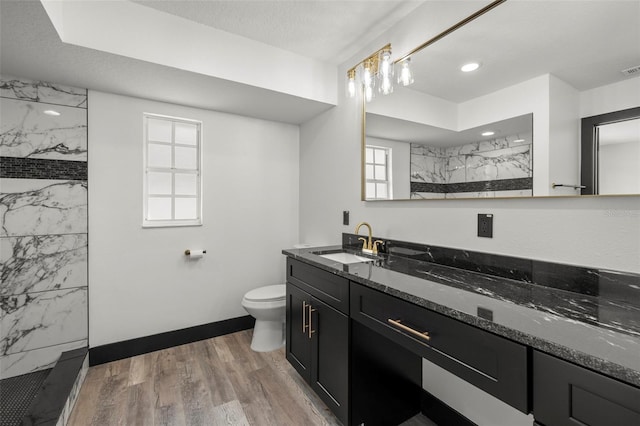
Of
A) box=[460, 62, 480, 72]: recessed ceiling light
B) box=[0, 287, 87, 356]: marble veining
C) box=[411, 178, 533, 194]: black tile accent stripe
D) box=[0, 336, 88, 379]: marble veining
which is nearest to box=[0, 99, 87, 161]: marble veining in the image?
box=[0, 287, 87, 356]: marble veining

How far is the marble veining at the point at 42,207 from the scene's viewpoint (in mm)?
2047

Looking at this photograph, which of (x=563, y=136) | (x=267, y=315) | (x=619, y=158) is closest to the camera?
(x=619, y=158)

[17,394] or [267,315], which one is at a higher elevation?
[267,315]

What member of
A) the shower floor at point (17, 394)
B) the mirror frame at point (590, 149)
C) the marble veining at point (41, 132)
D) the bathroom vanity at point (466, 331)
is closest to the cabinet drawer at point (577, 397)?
the bathroom vanity at point (466, 331)

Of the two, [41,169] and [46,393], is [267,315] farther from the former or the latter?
[41,169]

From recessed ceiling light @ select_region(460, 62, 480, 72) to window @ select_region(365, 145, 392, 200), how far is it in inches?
25.3

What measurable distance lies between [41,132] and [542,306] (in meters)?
3.11

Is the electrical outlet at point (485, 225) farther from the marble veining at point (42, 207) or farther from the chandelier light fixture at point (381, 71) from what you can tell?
the marble veining at point (42, 207)

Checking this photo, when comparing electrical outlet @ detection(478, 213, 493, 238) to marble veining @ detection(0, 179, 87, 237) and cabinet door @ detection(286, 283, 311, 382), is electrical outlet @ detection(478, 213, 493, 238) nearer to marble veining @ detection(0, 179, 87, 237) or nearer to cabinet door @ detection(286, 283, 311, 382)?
cabinet door @ detection(286, 283, 311, 382)

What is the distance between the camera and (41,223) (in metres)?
2.14

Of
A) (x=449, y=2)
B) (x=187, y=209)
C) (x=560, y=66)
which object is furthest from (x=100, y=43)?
(x=560, y=66)

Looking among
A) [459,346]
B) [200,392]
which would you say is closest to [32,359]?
[200,392]

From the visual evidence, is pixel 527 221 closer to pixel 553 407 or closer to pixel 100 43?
pixel 553 407

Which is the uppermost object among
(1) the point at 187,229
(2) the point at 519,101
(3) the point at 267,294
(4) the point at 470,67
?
(4) the point at 470,67
